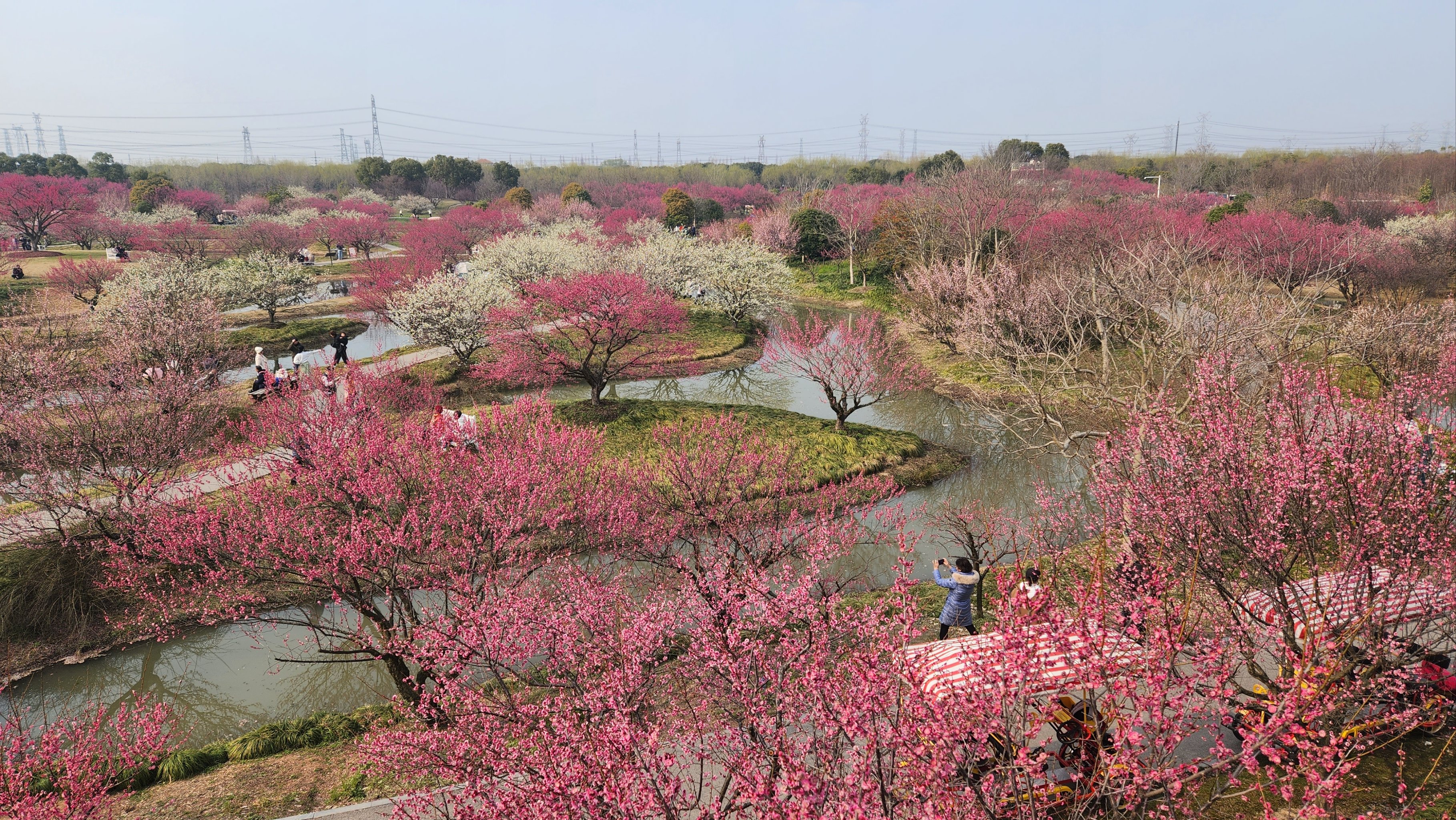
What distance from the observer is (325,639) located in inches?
466

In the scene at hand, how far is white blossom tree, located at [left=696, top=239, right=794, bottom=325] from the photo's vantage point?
3147 centimetres

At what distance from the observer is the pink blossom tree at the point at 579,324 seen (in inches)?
776

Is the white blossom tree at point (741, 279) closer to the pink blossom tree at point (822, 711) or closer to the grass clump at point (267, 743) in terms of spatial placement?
the pink blossom tree at point (822, 711)

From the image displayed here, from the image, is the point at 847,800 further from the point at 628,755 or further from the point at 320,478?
the point at 320,478

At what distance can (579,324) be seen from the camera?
20.5 m

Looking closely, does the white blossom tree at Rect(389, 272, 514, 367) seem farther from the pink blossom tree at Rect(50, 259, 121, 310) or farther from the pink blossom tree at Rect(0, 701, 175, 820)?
the pink blossom tree at Rect(50, 259, 121, 310)

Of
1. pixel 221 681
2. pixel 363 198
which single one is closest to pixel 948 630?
pixel 221 681

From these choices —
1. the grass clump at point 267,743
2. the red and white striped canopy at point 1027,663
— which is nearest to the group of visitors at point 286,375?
the grass clump at point 267,743

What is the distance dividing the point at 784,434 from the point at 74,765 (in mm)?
14780

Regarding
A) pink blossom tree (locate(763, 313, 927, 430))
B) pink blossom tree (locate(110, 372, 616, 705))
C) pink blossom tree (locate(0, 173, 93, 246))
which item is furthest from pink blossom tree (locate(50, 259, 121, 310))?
pink blossom tree (locate(763, 313, 927, 430))

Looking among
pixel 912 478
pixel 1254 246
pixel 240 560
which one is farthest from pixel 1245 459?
pixel 1254 246

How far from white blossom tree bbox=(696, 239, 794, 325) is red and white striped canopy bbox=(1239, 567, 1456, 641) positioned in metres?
25.8

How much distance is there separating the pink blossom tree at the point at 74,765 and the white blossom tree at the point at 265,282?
24219 mm

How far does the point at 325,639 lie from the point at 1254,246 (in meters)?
32.2
